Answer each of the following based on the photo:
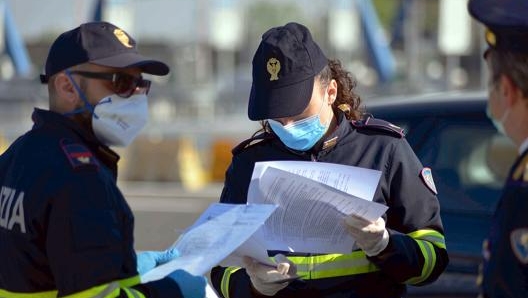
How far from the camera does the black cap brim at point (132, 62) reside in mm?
2908

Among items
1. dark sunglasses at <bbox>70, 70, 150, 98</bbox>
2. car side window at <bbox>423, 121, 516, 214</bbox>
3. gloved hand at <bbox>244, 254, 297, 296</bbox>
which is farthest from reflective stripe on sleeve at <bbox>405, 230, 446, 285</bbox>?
car side window at <bbox>423, 121, 516, 214</bbox>

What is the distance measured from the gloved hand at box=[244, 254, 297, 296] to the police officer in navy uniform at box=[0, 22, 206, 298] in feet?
0.90

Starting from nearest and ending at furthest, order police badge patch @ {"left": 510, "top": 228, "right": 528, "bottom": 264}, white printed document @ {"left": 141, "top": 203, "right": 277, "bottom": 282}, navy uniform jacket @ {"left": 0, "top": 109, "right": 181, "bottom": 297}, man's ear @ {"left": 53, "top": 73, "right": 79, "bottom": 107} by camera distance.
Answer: police badge patch @ {"left": 510, "top": 228, "right": 528, "bottom": 264}
navy uniform jacket @ {"left": 0, "top": 109, "right": 181, "bottom": 297}
white printed document @ {"left": 141, "top": 203, "right": 277, "bottom": 282}
man's ear @ {"left": 53, "top": 73, "right": 79, "bottom": 107}

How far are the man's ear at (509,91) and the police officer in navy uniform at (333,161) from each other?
0.92m

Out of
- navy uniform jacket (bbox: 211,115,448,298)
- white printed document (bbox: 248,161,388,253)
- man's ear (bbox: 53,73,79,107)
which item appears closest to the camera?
man's ear (bbox: 53,73,79,107)

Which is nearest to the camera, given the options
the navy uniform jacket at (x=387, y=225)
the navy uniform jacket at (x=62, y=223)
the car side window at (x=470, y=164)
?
the navy uniform jacket at (x=62, y=223)

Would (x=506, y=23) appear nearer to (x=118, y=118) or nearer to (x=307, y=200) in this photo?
(x=307, y=200)

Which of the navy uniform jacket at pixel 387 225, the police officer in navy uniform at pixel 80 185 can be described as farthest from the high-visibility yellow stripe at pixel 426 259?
the police officer in navy uniform at pixel 80 185

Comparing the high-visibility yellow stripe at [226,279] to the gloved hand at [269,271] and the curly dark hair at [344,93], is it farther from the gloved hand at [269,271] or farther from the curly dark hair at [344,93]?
the curly dark hair at [344,93]

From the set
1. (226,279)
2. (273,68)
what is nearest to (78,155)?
(273,68)

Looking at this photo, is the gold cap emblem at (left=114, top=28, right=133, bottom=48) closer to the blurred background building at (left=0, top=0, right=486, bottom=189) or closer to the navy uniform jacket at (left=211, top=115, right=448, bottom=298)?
the navy uniform jacket at (left=211, top=115, right=448, bottom=298)

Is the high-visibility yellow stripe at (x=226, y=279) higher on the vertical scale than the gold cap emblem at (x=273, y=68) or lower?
lower

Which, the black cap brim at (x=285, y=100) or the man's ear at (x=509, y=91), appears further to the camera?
the black cap brim at (x=285, y=100)

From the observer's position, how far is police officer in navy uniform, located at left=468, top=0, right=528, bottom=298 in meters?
2.28
